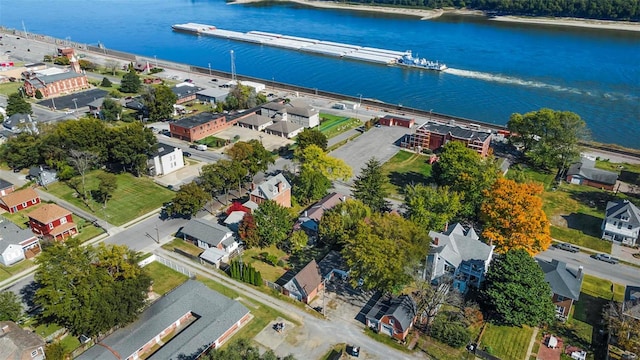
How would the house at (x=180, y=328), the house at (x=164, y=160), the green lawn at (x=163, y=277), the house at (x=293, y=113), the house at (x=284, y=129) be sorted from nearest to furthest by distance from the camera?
the house at (x=180, y=328) < the green lawn at (x=163, y=277) < the house at (x=164, y=160) < the house at (x=284, y=129) < the house at (x=293, y=113)

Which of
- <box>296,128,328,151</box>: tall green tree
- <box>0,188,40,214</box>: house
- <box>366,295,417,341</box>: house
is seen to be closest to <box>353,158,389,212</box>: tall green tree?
<box>296,128,328,151</box>: tall green tree

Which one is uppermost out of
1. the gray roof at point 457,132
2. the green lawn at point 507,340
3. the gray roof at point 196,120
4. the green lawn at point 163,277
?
the gray roof at point 457,132

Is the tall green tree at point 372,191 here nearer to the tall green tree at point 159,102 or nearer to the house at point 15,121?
the tall green tree at point 159,102

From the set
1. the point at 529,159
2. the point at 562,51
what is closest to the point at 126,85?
the point at 529,159

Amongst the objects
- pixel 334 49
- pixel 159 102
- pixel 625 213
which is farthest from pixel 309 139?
pixel 334 49

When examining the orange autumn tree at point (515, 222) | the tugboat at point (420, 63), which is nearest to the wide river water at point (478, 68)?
the tugboat at point (420, 63)

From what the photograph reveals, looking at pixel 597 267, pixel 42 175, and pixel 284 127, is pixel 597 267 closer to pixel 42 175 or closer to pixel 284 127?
pixel 284 127

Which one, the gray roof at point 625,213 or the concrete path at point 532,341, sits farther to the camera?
the gray roof at point 625,213

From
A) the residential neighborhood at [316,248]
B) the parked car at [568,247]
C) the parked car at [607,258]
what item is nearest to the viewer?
the residential neighborhood at [316,248]
